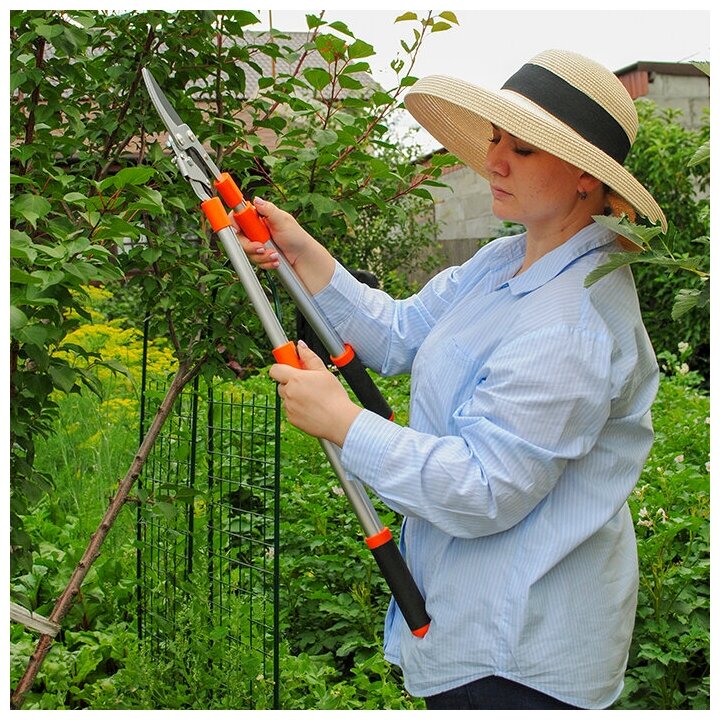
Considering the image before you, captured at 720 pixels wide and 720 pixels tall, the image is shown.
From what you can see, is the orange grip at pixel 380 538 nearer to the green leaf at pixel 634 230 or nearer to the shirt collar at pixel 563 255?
the shirt collar at pixel 563 255

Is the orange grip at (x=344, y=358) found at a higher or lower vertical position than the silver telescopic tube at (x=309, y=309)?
lower

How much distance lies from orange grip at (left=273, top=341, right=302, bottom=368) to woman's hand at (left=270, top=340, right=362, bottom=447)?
2.5 inches

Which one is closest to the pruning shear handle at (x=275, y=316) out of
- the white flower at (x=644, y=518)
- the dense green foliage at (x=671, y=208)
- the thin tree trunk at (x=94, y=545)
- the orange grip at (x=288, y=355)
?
the orange grip at (x=288, y=355)

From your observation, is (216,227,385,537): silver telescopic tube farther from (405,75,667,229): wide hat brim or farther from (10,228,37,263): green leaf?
(405,75,667,229): wide hat brim

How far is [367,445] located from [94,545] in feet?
3.92

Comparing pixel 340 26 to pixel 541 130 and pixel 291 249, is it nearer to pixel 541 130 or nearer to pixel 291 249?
pixel 291 249

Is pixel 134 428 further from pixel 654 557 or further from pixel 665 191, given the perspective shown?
pixel 665 191

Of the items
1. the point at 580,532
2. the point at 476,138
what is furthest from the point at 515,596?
the point at 476,138

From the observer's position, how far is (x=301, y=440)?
4.79 m

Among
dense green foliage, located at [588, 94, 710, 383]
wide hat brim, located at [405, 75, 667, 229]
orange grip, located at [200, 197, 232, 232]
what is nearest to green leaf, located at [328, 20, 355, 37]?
wide hat brim, located at [405, 75, 667, 229]

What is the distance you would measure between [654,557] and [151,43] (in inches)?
85.2

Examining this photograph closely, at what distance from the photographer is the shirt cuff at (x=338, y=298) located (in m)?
2.07

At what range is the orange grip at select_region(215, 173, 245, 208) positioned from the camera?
1889 millimetres

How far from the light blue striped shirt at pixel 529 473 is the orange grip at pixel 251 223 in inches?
18.0
